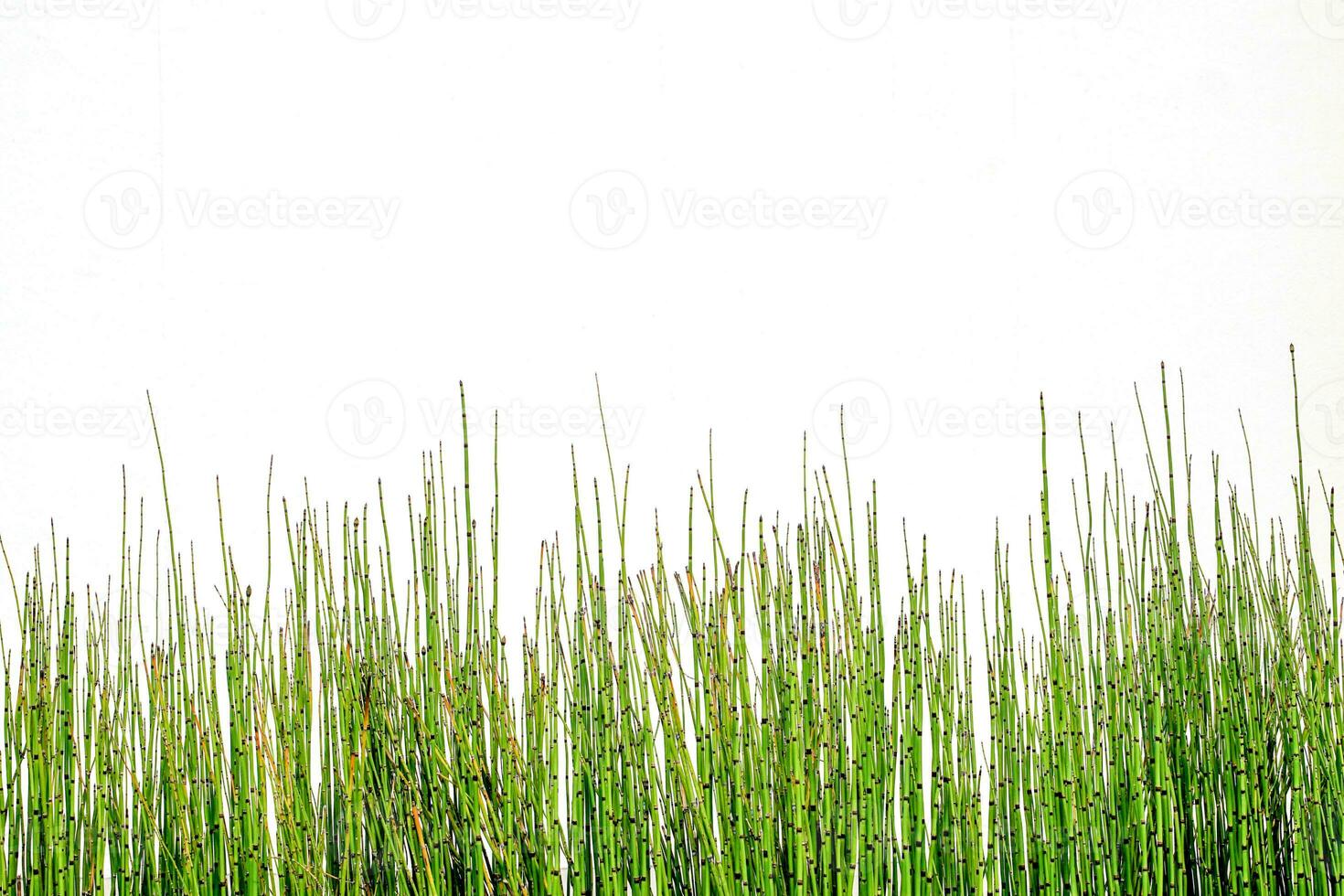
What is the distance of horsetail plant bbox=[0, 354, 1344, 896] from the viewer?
153cm

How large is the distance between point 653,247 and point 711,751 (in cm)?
217

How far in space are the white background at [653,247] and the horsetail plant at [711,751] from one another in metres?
1.70

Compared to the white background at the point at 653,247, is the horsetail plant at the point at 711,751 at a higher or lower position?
lower

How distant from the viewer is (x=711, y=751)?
152 cm

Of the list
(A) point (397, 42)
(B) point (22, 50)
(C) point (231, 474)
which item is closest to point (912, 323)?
(A) point (397, 42)

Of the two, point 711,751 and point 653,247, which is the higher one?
point 653,247

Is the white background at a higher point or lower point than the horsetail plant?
higher

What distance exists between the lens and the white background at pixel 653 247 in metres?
3.33

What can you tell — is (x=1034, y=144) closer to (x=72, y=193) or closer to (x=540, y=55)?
(x=540, y=55)

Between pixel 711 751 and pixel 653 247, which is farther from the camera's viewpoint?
pixel 653 247

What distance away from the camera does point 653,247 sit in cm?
349

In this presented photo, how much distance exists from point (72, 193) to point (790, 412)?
1.95 m

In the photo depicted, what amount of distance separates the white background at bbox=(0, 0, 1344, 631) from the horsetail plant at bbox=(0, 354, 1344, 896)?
5.58ft

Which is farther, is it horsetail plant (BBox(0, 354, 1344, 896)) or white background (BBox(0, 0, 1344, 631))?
white background (BBox(0, 0, 1344, 631))
